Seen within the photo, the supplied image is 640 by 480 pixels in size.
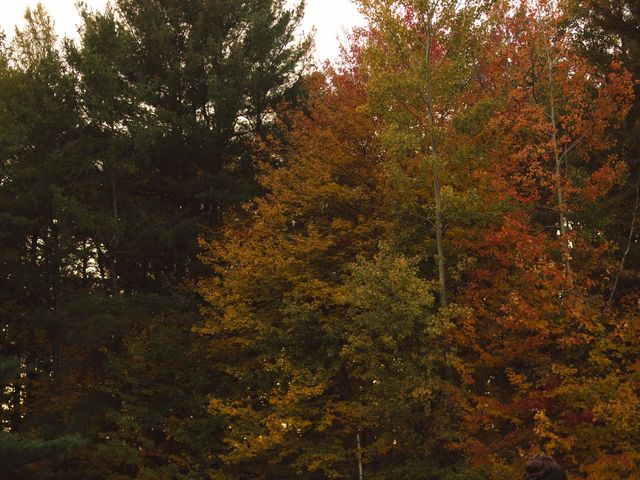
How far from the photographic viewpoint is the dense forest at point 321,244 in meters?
18.2

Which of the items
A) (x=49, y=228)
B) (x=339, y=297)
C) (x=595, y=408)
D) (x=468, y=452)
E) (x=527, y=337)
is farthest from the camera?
(x=49, y=228)

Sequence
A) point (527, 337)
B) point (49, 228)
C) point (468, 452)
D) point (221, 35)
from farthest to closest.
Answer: point (221, 35) → point (49, 228) → point (527, 337) → point (468, 452)

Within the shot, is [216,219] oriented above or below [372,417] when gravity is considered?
above

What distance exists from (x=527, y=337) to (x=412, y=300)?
3.30 meters

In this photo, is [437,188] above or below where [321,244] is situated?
above

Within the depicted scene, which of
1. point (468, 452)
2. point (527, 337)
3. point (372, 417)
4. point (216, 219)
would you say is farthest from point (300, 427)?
point (216, 219)

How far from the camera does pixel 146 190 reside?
28719mm

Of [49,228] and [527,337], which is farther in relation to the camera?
[49,228]

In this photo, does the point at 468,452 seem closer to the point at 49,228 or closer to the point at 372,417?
the point at 372,417

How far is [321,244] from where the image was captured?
22312mm

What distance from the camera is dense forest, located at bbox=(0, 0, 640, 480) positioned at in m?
18.2

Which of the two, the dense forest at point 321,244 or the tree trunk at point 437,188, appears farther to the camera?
the tree trunk at point 437,188

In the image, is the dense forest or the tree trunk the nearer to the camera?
the dense forest

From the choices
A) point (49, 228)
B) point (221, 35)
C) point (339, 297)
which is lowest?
point (339, 297)
